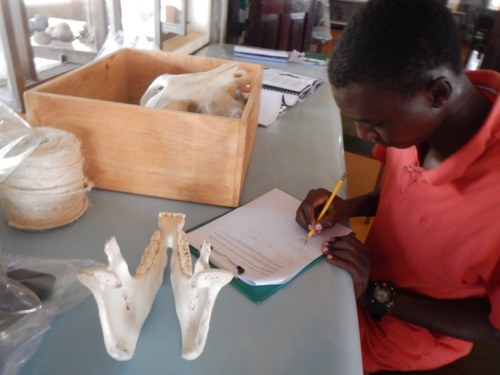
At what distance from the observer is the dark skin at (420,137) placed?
2.07ft

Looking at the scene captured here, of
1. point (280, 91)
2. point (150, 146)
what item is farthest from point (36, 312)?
point (280, 91)

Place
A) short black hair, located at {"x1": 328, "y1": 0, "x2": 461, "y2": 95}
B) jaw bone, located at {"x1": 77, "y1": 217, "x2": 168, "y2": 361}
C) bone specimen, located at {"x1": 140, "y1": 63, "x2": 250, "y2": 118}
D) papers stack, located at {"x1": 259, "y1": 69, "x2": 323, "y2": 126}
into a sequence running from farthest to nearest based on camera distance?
papers stack, located at {"x1": 259, "y1": 69, "x2": 323, "y2": 126} → bone specimen, located at {"x1": 140, "y1": 63, "x2": 250, "y2": 118} → short black hair, located at {"x1": 328, "y1": 0, "x2": 461, "y2": 95} → jaw bone, located at {"x1": 77, "y1": 217, "x2": 168, "y2": 361}

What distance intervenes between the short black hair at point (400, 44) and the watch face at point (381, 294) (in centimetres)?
41

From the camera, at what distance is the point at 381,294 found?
81 centimetres

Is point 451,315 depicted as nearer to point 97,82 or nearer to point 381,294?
point 381,294

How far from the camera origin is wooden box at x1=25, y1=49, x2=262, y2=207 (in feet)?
2.46

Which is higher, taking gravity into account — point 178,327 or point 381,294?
point 178,327

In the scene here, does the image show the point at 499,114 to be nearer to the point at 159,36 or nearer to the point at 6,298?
the point at 6,298

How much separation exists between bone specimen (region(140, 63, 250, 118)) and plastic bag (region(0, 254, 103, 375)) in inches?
16.1

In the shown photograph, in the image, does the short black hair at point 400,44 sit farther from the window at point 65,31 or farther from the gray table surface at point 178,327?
the window at point 65,31

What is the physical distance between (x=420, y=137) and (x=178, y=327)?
0.51m

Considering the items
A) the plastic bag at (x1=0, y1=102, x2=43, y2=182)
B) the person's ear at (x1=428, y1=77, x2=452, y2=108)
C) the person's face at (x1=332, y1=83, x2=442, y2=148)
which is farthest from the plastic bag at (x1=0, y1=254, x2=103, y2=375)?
the person's ear at (x1=428, y1=77, x2=452, y2=108)

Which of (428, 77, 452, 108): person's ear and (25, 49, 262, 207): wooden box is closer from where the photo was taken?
(428, 77, 452, 108): person's ear

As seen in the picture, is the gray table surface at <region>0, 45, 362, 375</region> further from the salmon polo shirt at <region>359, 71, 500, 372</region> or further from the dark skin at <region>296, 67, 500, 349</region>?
the salmon polo shirt at <region>359, 71, 500, 372</region>
